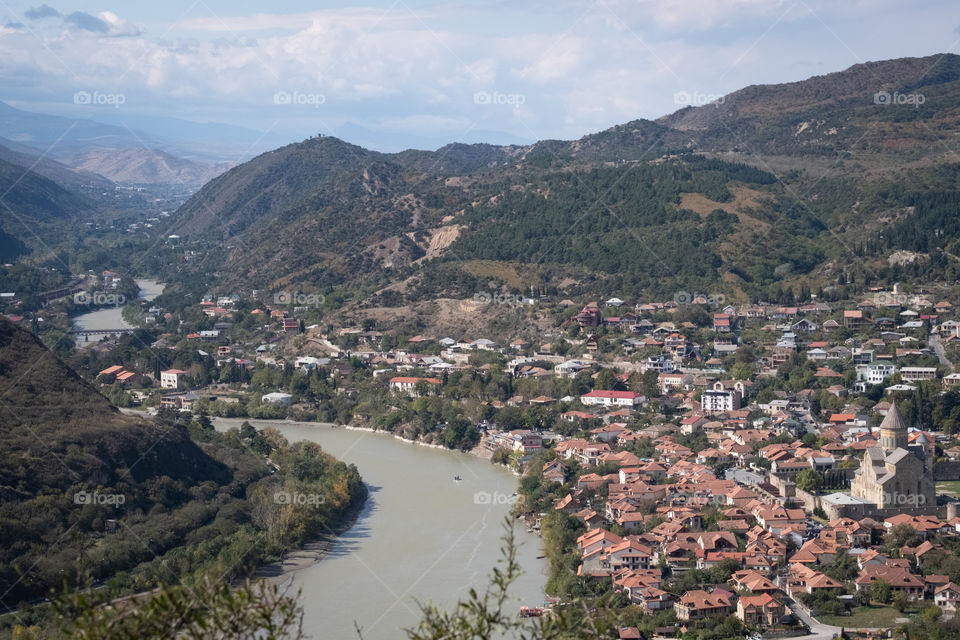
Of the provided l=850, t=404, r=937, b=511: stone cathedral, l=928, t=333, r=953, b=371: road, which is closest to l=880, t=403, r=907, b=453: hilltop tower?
l=850, t=404, r=937, b=511: stone cathedral

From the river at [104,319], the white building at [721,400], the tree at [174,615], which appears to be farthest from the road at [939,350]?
the river at [104,319]

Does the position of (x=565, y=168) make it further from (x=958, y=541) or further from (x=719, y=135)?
(x=958, y=541)

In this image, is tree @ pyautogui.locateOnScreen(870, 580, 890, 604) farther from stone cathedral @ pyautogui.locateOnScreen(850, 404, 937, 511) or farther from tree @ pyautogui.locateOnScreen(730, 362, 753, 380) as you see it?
tree @ pyautogui.locateOnScreen(730, 362, 753, 380)

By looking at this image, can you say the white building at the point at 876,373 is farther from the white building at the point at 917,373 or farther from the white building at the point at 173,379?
the white building at the point at 173,379

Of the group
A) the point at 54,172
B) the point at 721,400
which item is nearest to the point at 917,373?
the point at 721,400

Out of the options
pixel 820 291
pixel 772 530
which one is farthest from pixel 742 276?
pixel 772 530

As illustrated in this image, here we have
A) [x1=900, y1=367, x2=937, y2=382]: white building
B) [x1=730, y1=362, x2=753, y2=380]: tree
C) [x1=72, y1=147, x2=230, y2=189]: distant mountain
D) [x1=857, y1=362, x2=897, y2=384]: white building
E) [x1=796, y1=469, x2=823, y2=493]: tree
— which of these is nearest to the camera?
[x1=796, y1=469, x2=823, y2=493]: tree

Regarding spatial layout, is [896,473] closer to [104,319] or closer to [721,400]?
[721,400]
